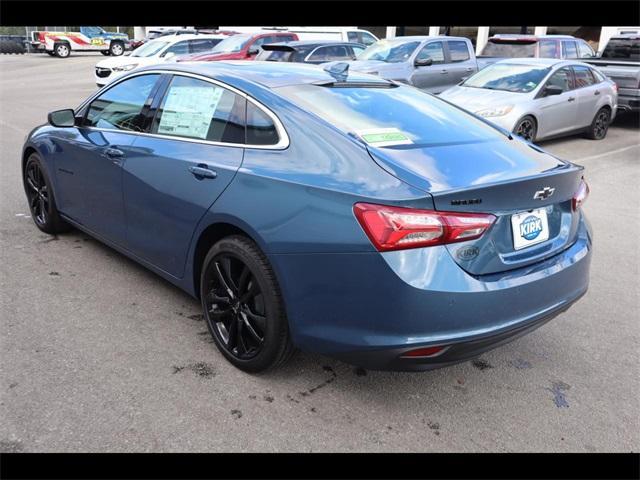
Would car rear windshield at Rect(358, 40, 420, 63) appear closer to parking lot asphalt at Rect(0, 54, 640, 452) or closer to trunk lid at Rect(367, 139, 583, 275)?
parking lot asphalt at Rect(0, 54, 640, 452)

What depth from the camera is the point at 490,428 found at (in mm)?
2811

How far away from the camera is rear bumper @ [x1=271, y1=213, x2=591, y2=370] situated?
248cm

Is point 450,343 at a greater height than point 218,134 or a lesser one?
lesser

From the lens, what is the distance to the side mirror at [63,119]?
14.8 feet

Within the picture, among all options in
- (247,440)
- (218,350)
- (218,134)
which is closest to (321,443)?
(247,440)

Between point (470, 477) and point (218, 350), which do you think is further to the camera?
point (218, 350)

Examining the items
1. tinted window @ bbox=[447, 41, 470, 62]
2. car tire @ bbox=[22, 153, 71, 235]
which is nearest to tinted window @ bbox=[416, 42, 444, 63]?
tinted window @ bbox=[447, 41, 470, 62]

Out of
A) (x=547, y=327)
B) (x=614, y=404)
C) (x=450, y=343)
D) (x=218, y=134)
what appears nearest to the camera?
(x=450, y=343)

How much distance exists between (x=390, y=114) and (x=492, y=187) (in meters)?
0.88

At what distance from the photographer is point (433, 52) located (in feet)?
42.7

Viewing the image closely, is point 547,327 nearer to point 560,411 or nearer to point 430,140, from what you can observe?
point 560,411

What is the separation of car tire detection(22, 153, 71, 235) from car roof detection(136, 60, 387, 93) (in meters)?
1.71

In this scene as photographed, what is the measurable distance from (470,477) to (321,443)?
0.65 metres

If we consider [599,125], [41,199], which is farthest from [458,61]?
[41,199]
